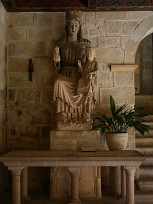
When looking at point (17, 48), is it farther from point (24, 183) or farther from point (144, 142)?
point (144, 142)

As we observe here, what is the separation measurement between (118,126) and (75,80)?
3.02ft

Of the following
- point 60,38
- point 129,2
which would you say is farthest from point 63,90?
point 129,2

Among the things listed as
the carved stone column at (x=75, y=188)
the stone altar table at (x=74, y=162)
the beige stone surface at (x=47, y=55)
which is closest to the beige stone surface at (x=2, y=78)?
the beige stone surface at (x=47, y=55)

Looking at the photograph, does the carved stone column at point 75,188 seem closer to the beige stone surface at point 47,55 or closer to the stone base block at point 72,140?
the stone base block at point 72,140

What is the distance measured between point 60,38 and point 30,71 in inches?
27.9

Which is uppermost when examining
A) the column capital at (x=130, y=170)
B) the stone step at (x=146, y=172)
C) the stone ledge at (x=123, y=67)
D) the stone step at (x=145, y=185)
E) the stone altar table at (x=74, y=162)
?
the stone ledge at (x=123, y=67)

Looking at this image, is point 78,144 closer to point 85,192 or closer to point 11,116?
point 85,192

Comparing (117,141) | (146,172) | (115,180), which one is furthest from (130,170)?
(146,172)

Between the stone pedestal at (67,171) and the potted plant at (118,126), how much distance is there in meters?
0.25

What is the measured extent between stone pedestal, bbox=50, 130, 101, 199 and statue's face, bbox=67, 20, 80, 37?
146 centimetres

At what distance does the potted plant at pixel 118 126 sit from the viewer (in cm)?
439

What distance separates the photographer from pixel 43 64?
16.4 feet

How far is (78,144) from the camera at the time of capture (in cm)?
430

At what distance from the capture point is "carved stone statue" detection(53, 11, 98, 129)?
429 centimetres
